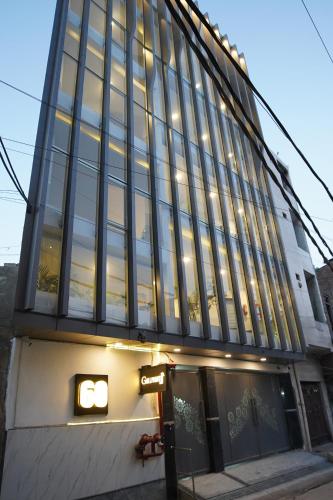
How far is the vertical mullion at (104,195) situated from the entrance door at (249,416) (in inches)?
281

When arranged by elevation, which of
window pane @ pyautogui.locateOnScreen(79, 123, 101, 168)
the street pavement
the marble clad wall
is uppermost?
window pane @ pyautogui.locateOnScreen(79, 123, 101, 168)

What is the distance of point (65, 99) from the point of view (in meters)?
11.9

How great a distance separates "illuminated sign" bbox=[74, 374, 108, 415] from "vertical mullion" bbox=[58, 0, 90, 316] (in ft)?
7.30

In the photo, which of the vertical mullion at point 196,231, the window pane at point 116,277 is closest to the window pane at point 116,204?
the window pane at point 116,277

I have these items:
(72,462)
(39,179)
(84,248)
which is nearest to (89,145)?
(39,179)

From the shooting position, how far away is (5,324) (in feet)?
30.3

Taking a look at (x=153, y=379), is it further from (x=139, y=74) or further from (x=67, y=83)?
(x=139, y=74)

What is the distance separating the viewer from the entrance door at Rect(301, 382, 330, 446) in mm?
18703

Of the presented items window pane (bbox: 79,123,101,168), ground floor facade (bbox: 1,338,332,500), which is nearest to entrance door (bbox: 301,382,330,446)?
ground floor facade (bbox: 1,338,332,500)

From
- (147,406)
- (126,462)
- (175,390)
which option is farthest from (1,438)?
(175,390)

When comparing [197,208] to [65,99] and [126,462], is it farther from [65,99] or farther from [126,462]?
[126,462]

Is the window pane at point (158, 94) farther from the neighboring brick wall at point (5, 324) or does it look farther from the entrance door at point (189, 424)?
the entrance door at point (189, 424)

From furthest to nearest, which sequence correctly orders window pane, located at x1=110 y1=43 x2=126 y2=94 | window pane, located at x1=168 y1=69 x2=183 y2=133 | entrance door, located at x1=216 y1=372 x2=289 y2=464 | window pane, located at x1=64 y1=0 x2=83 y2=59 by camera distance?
window pane, located at x1=168 y1=69 x2=183 y2=133
window pane, located at x1=110 y1=43 x2=126 y2=94
entrance door, located at x1=216 y1=372 x2=289 y2=464
window pane, located at x1=64 y1=0 x2=83 y2=59

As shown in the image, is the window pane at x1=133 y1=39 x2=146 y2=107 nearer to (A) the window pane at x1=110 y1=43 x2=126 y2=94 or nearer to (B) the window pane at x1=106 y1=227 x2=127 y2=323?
(A) the window pane at x1=110 y1=43 x2=126 y2=94
